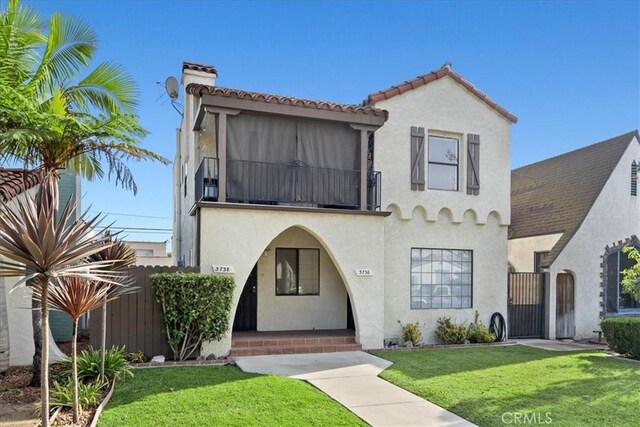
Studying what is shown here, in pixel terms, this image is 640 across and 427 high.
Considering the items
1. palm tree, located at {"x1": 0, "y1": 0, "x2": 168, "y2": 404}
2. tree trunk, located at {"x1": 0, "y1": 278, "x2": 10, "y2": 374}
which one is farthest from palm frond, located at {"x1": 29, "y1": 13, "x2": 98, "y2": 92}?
tree trunk, located at {"x1": 0, "y1": 278, "x2": 10, "y2": 374}

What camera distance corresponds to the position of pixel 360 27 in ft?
54.2

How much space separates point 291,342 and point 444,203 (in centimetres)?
651

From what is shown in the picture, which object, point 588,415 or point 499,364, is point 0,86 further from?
point 499,364

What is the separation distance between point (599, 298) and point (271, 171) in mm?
12563

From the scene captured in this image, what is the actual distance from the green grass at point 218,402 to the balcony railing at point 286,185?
4.97 metres

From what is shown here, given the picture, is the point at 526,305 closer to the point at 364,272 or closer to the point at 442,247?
the point at 442,247

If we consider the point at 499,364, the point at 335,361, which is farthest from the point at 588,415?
the point at 335,361

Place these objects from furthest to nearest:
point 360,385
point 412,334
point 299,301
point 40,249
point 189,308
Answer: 1. point 299,301
2. point 412,334
3. point 189,308
4. point 360,385
5. point 40,249

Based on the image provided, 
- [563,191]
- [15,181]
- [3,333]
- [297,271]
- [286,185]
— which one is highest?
[563,191]

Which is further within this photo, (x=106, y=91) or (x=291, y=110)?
(x=291, y=110)

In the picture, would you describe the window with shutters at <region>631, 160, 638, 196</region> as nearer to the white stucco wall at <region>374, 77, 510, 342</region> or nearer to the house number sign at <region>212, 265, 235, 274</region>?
the white stucco wall at <region>374, 77, 510, 342</region>

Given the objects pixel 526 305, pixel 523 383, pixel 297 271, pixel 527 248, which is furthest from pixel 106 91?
pixel 527 248

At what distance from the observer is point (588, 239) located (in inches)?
639

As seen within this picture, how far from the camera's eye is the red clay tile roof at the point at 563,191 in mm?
16562
